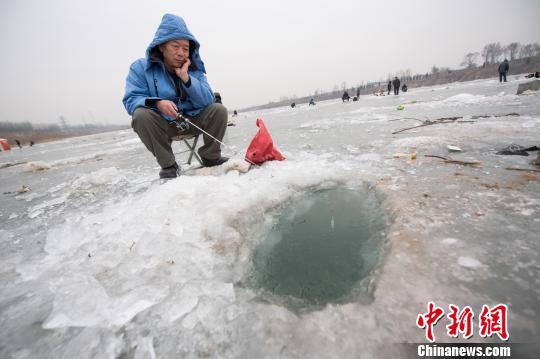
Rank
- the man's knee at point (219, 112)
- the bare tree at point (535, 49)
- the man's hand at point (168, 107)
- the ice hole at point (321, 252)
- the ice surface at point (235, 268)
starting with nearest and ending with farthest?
the ice surface at point (235, 268), the ice hole at point (321, 252), the man's hand at point (168, 107), the man's knee at point (219, 112), the bare tree at point (535, 49)

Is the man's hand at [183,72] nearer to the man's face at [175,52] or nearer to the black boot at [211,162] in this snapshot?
the man's face at [175,52]

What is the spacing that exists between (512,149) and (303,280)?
2.71 meters

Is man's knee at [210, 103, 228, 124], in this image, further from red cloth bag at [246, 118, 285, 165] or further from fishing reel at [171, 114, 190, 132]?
red cloth bag at [246, 118, 285, 165]

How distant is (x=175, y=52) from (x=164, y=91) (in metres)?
0.43

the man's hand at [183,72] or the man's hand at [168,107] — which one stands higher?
the man's hand at [183,72]

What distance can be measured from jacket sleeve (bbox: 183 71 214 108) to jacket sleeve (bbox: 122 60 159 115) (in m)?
0.43

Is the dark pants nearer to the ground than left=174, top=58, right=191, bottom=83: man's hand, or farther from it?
nearer to the ground

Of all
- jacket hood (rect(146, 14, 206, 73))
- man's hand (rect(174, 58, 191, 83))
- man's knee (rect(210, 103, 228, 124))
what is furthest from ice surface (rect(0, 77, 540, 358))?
jacket hood (rect(146, 14, 206, 73))

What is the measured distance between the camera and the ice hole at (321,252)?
100 centimetres

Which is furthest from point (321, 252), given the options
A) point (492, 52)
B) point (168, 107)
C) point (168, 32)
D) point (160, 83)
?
point (492, 52)

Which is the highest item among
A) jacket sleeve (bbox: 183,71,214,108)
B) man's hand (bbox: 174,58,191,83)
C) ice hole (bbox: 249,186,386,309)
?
man's hand (bbox: 174,58,191,83)

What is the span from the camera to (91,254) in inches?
50.8

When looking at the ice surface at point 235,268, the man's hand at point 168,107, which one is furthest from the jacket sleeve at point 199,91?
the ice surface at point 235,268

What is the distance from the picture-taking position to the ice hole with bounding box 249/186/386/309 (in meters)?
1.00
